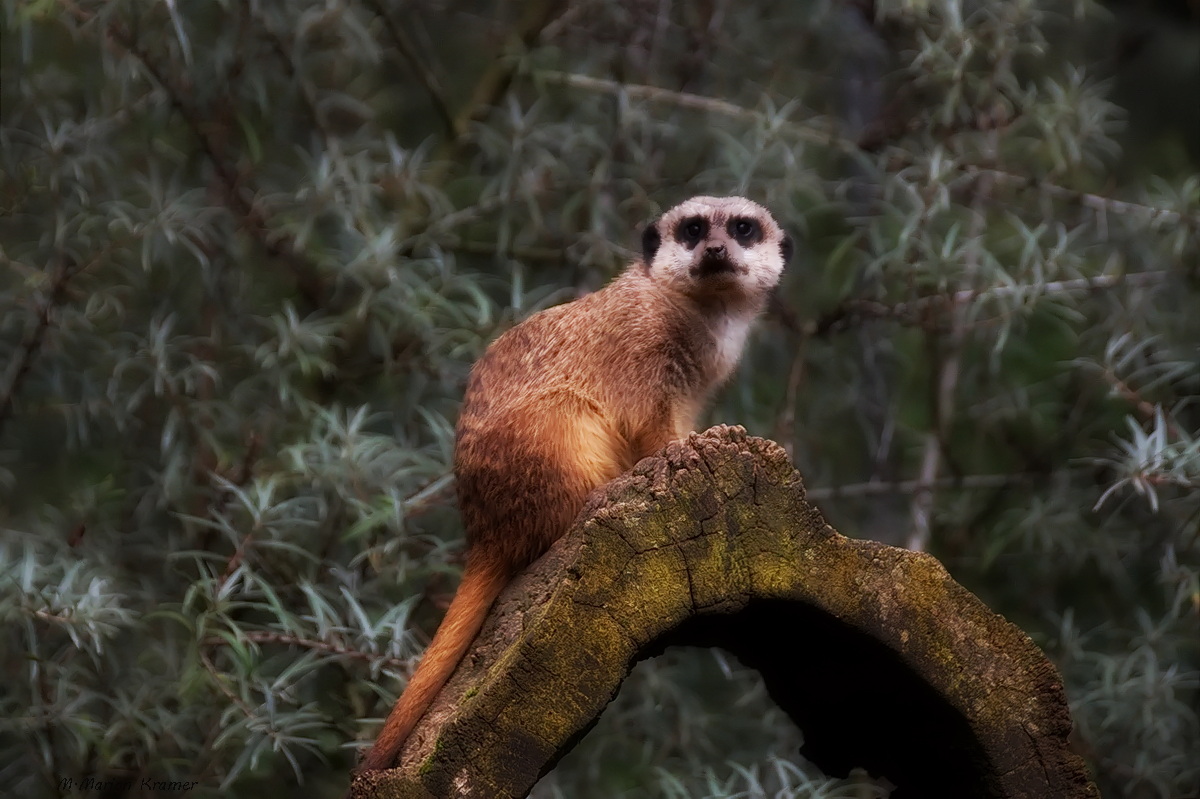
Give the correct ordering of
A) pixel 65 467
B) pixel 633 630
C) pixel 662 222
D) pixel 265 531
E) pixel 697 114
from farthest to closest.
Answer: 1. pixel 697 114
2. pixel 65 467
3. pixel 265 531
4. pixel 662 222
5. pixel 633 630

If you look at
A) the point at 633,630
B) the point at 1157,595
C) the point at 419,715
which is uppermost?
the point at 633,630

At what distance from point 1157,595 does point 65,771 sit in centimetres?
303

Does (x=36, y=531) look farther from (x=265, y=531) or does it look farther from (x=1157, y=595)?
(x=1157, y=595)

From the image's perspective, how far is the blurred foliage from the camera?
268 centimetres

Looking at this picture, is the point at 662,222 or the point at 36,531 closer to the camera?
the point at 662,222

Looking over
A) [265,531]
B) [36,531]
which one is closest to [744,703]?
[265,531]

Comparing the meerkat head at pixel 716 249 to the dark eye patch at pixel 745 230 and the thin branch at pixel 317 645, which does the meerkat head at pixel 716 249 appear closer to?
the dark eye patch at pixel 745 230

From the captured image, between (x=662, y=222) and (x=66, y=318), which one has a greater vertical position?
(x=662, y=222)

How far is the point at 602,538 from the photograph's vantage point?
163 cm

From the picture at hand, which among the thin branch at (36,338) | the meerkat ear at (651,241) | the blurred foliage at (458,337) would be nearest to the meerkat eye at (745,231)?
the meerkat ear at (651,241)

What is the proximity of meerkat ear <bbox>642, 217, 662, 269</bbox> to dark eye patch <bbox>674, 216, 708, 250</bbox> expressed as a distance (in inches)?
1.9

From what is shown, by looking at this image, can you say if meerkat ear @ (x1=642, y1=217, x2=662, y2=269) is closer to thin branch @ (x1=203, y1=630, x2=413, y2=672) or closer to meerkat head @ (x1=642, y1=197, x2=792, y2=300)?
meerkat head @ (x1=642, y1=197, x2=792, y2=300)

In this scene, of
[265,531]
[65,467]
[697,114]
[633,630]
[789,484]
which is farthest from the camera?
[697,114]

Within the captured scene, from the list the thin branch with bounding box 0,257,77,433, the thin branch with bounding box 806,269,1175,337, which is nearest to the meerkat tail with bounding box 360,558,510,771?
the thin branch with bounding box 0,257,77,433
